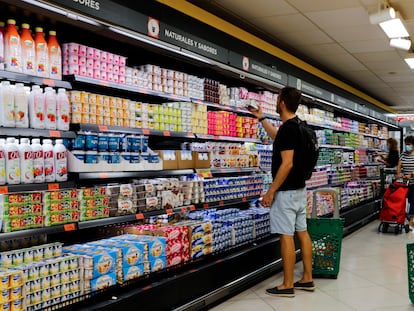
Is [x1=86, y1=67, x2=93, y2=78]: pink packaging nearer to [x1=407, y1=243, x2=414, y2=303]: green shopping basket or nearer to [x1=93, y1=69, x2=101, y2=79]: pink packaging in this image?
[x1=93, y1=69, x2=101, y2=79]: pink packaging

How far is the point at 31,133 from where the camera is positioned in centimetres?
305

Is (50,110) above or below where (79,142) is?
above

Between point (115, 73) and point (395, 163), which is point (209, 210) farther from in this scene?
point (395, 163)

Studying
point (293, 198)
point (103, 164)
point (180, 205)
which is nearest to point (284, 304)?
Result: point (293, 198)

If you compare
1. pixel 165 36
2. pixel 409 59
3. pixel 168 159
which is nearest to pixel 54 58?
pixel 165 36


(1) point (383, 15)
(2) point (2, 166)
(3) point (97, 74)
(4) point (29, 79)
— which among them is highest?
(1) point (383, 15)

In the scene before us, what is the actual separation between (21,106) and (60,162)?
45cm

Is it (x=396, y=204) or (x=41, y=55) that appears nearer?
(x=41, y=55)

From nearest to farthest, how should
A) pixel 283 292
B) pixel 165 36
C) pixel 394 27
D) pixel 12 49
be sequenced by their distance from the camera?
pixel 12 49 → pixel 165 36 → pixel 283 292 → pixel 394 27

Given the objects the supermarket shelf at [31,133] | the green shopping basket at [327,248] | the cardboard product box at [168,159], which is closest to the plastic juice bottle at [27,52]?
the supermarket shelf at [31,133]

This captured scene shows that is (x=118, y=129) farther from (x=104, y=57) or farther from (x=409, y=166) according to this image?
(x=409, y=166)

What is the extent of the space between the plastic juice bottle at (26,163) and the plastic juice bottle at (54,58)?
1.78 ft

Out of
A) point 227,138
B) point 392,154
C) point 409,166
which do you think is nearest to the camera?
point 227,138

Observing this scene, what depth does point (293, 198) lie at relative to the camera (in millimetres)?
4484
